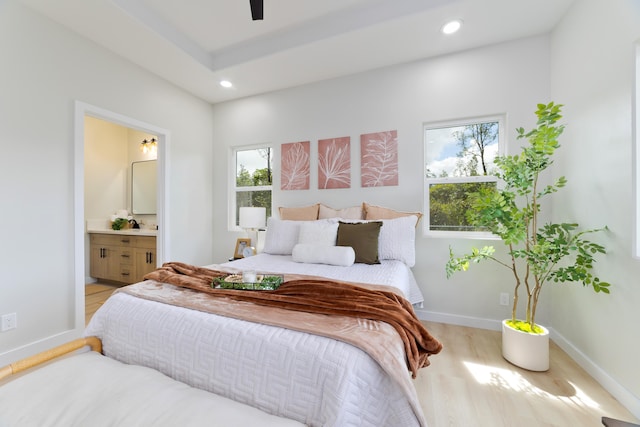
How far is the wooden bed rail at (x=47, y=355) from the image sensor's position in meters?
1.02

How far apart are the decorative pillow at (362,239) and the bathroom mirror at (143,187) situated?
347cm

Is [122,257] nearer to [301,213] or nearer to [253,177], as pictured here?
[253,177]

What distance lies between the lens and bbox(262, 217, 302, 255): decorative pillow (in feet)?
8.69

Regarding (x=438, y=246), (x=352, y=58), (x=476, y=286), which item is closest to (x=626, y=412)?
(x=476, y=286)

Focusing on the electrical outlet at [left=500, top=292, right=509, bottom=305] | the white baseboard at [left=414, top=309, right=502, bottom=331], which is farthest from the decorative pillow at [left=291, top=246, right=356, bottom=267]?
the electrical outlet at [left=500, top=292, right=509, bottom=305]

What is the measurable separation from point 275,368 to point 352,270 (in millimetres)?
1140

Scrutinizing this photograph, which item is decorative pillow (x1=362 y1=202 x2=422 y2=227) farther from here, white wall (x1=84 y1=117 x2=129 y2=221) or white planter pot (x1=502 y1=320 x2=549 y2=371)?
white wall (x1=84 y1=117 x2=129 y2=221)

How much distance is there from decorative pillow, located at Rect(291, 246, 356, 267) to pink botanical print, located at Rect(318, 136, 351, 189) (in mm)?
1007

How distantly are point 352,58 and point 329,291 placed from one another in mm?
2435

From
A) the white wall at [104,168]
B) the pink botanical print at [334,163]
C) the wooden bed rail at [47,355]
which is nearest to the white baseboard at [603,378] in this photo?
the pink botanical print at [334,163]

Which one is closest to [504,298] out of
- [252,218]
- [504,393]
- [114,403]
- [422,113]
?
[504,393]

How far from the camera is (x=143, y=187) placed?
4.38 m

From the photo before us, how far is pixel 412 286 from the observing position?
2359mm

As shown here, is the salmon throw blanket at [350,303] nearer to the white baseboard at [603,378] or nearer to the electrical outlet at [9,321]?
the white baseboard at [603,378]
